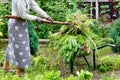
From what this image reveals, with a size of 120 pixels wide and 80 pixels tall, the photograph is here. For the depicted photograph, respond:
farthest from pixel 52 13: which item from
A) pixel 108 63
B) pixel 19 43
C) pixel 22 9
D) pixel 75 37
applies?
pixel 22 9

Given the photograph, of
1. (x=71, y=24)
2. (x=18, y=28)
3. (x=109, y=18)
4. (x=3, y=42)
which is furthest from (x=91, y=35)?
(x=109, y=18)

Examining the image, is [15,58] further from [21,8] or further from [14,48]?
[21,8]

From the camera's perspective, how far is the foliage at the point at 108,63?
7.32m

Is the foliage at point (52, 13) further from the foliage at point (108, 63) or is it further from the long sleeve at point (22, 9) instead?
the long sleeve at point (22, 9)

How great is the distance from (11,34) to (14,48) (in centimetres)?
23

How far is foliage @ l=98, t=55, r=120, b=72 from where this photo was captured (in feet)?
24.0

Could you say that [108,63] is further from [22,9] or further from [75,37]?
[22,9]

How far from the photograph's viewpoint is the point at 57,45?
284 inches

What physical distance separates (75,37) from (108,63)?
93 centimetres

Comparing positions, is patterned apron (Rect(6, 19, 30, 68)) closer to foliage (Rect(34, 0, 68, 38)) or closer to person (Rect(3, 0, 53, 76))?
person (Rect(3, 0, 53, 76))

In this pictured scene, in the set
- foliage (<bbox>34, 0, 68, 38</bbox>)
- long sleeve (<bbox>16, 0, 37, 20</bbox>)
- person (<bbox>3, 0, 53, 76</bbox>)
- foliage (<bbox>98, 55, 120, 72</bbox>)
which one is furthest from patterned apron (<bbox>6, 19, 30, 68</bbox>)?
foliage (<bbox>34, 0, 68, 38</bbox>)

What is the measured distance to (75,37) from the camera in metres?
6.99

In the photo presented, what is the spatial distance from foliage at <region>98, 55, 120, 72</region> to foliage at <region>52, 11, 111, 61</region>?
18.6 inches

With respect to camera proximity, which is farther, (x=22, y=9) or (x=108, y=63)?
(x=108, y=63)
